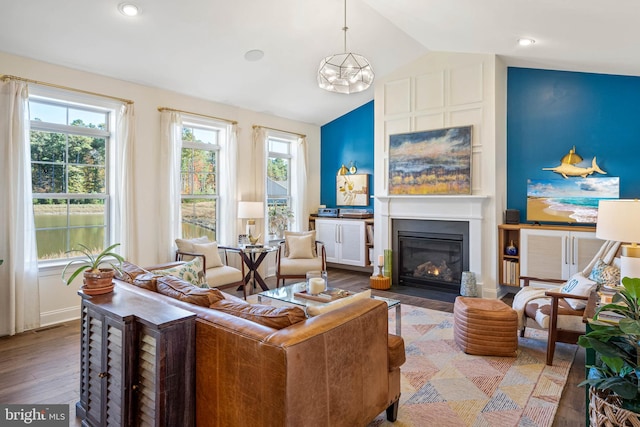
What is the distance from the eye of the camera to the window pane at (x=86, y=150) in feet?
13.5

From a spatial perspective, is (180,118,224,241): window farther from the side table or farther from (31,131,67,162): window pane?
(31,131,67,162): window pane

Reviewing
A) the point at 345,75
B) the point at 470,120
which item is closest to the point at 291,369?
the point at 345,75

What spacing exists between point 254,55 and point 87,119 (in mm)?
2100

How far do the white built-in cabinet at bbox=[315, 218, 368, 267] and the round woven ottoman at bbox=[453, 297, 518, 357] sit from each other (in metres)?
3.13

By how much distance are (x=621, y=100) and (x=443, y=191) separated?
226 centimetres

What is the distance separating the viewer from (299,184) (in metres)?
6.72

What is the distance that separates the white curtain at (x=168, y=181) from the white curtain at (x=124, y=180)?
0.39 metres

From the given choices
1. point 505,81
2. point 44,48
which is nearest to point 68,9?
point 44,48

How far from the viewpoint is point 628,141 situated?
427 cm

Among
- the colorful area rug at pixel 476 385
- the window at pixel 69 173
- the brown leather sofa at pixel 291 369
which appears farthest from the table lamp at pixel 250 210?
the brown leather sofa at pixel 291 369

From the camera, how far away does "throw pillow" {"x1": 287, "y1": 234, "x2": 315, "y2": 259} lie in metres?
5.52

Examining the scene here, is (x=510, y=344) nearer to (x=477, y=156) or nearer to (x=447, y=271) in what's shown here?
(x=447, y=271)

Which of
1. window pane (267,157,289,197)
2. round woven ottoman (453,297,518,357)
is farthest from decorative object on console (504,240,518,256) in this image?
window pane (267,157,289,197)

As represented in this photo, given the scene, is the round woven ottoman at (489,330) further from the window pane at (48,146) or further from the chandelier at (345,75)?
the window pane at (48,146)
